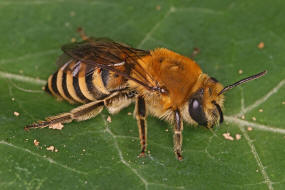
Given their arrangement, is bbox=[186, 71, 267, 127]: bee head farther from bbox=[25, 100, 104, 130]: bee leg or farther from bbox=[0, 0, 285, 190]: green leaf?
bbox=[25, 100, 104, 130]: bee leg

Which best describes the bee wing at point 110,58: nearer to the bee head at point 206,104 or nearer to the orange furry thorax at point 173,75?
the orange furry thorax at point 173,75

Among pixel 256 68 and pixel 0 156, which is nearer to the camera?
pixel 0 156

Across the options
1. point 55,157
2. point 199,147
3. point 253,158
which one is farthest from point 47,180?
point 253,158

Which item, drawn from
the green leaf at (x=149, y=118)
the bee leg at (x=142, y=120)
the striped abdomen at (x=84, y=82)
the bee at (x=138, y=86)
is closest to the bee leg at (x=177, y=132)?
the bee at (x=138, y=86)

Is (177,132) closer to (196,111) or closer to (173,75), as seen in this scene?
(196,111)

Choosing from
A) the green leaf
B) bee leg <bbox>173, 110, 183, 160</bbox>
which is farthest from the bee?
the green leaf

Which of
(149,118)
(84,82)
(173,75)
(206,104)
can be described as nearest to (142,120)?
(149,118)

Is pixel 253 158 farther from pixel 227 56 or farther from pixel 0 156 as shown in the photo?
pixel 0 156
